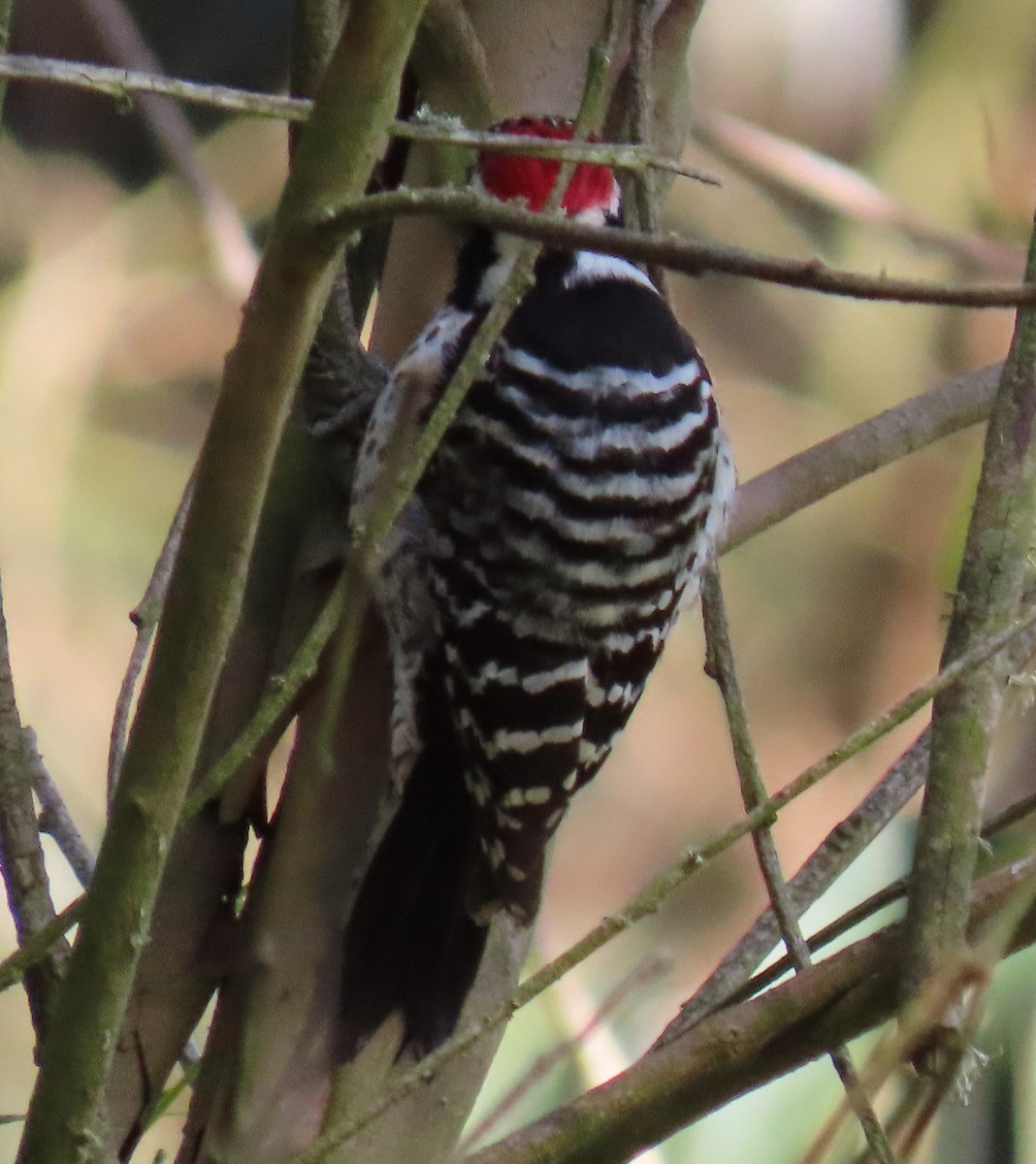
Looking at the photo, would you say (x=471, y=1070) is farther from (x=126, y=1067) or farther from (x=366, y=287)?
(x=366, y=287)

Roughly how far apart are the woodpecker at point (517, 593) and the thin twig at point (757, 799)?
30 cm

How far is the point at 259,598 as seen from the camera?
136 cm

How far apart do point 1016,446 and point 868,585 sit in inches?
96.8

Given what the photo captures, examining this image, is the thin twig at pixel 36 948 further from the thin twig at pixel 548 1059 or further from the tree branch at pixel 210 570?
the thin twig at pixel 548 1059

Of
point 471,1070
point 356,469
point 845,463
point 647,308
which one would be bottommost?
point 471,1070

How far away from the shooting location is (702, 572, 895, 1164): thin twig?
0.94 meters

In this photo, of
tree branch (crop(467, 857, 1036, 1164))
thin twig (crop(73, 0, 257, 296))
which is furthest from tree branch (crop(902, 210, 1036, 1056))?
thin twig (crop(73, 0, 257, 296))

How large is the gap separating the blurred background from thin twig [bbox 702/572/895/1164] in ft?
5.44

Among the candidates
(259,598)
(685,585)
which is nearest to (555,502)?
(685,585)

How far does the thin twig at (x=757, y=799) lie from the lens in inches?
36.9

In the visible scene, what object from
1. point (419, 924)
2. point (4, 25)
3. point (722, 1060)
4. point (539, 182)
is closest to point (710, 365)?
point (539, 182)

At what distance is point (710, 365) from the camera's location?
10.7ft

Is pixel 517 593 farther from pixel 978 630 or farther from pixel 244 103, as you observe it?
pixel 244 103

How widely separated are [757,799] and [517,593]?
505 millimetres
